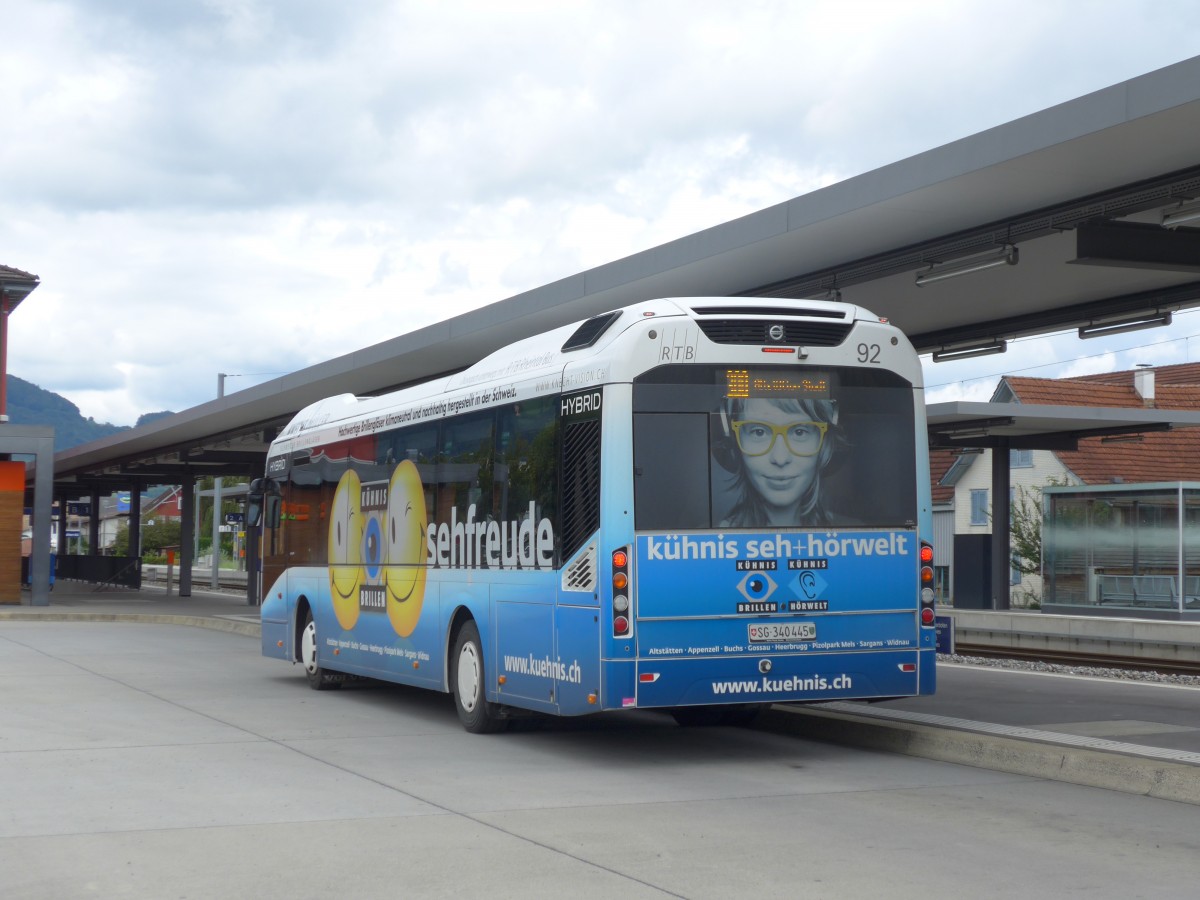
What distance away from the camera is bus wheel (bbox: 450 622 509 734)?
12297mm

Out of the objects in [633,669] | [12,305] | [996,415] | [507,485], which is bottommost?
[633,669]

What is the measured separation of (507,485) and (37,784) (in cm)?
402

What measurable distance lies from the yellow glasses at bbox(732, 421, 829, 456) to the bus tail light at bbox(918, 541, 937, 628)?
110 centimetres

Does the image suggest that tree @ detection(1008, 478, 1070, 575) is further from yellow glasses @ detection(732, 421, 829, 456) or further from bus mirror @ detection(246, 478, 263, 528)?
yellow glasses @ detection(732, 421, 829, 456)

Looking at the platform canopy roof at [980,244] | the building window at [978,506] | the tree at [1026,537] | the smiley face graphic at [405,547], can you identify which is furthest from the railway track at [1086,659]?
the building window at [978,506]

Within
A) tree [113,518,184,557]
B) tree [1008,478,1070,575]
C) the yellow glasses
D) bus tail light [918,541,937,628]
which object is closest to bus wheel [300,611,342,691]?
the yellow glasses

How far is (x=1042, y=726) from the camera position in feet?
40.5

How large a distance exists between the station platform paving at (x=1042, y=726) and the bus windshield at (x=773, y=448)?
67.2 inches

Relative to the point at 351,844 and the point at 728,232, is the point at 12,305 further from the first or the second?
the point at 351,844

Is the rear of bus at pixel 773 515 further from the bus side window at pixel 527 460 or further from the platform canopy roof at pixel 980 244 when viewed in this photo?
the platform canopy roof at pixel 980 244

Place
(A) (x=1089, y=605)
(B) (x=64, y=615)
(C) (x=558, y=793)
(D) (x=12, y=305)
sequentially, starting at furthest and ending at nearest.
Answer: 1. (D) (x=12, y=305)
2. (B) (x=64, y=615)
3. (A) (x=1089, y=605)
4. (C) (x=558, y=793)

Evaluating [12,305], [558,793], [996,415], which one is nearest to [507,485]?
[558,793]

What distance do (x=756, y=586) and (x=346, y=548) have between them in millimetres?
6205

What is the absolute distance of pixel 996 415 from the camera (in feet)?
98.1
